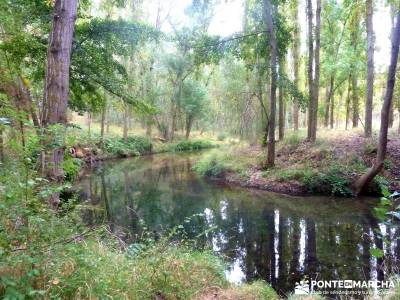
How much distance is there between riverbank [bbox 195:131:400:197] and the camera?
1208 centimetres

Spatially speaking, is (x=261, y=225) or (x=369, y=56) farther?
(x=369, y=56)

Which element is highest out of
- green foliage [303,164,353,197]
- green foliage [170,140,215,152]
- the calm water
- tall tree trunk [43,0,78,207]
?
tall tree trunk [43,0,78,207]

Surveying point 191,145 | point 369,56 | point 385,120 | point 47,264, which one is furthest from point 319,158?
point 191,145

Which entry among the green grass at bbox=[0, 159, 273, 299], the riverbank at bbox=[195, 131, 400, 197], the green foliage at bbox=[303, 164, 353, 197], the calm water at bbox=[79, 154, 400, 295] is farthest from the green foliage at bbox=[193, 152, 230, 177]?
the green grass at bbox=[0, 159, 273, 299]

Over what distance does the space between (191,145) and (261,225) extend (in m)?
26.1

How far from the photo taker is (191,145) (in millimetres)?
34938

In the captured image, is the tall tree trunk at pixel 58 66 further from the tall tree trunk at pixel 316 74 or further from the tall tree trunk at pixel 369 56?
the tall tree trunk at pixel 369 56

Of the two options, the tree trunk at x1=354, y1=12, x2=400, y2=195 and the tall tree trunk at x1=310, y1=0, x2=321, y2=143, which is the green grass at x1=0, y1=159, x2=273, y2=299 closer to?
the tree trunk at x1=354, y1=12, x2=400, y2=195

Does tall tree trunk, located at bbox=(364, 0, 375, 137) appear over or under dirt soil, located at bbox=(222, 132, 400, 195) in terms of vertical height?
over

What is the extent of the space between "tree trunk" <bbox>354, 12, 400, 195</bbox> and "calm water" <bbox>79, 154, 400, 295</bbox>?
0.93 m

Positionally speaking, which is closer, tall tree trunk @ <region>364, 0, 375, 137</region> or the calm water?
the calm water

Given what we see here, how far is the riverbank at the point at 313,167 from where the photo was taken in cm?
1208

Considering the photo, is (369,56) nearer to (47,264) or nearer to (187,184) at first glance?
(187,184)

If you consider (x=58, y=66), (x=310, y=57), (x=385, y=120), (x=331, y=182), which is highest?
(x=310, y=57)
